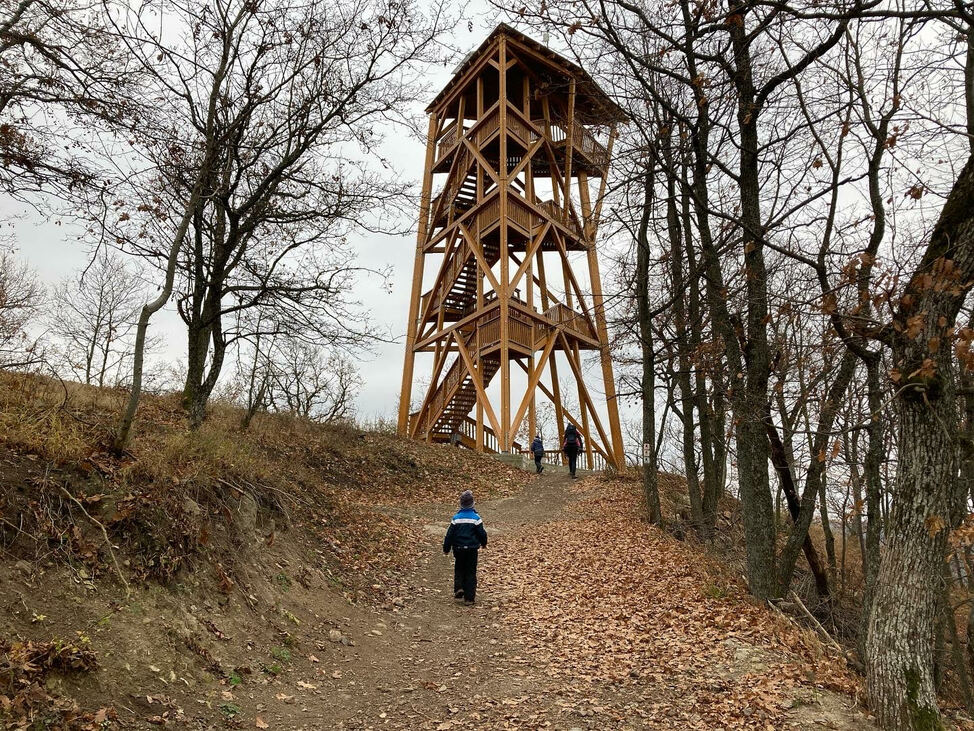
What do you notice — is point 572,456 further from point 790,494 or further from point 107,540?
point 107,540

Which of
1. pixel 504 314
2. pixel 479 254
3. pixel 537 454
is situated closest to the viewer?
pixel 504 314

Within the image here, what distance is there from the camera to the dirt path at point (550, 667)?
5.25 meters

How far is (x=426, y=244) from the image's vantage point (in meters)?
22.3

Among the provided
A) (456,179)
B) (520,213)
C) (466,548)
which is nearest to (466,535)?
(466,548)

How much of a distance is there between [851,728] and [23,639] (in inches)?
251

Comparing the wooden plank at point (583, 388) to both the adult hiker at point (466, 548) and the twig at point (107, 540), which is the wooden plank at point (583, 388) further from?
the twig at point (107, 540)

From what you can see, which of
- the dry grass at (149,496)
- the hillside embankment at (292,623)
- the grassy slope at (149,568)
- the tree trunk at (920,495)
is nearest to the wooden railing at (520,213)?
the dry grass at (149,496)

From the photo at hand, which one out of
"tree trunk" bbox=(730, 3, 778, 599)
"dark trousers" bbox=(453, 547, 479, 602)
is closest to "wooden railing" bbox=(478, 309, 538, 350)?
"dark trousers" bbox=(453, 547, 479, 602)

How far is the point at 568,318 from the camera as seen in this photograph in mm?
19250

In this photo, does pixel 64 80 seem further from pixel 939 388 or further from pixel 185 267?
pixel 939 388

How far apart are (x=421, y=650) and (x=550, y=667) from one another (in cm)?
149

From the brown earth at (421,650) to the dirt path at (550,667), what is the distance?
24 millimetres

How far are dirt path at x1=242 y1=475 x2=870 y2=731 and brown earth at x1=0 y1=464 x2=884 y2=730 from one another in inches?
0.9

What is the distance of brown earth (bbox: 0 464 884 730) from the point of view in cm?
455
